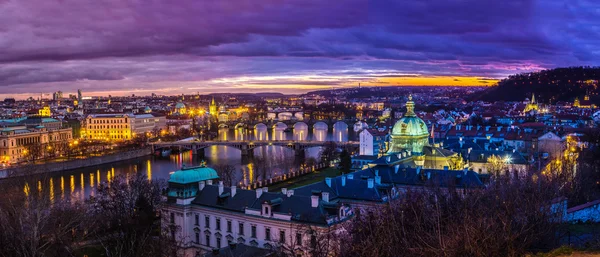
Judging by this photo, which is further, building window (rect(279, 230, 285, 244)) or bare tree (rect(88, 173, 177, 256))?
bare tree (rect(88, 173, 177, 256))

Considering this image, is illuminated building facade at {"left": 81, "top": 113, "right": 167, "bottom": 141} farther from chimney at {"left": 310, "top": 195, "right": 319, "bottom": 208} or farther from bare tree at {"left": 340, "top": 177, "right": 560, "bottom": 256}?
bare tree at {"left": 340, "top": 177, "right": 560, "bottom": 256}

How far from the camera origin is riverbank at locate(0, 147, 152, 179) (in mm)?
44319

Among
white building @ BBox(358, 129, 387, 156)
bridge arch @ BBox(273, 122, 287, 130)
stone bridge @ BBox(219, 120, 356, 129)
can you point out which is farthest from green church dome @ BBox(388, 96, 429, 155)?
stone bridge @ BBox(219, 120, 356, 129)

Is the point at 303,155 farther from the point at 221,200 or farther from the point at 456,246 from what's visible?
the point at 456,246

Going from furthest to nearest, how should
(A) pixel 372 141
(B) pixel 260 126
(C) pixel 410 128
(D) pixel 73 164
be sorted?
1. (B) pixel 260 126
2. (A) pixel 372 141
3. (D) pixel 73 164
4. (C) pixel 410 128

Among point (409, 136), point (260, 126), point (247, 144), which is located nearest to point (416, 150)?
point (409, 136)

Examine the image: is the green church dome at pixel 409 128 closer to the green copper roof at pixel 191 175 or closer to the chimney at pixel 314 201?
the green copper roof at pixel 191 175

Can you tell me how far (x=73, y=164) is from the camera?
171 feet

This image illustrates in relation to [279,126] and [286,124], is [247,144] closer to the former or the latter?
[279,126]

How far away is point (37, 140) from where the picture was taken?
217 feet

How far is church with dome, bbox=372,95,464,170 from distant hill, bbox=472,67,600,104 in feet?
308

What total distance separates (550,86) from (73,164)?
120 m

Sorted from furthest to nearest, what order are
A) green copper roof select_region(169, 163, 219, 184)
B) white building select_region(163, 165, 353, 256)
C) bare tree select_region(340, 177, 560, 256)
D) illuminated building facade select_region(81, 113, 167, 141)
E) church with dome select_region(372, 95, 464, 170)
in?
1. illuminated building facade select_region(81, 113, 167, 141)
2. church with dome select_region(372, 95, 464, 170)
3. green copper roof select_region(169, 163, 219, 184)
4. white building select_region(163, 165, 353, 256)
5. bare tree select_region(340, 177, 560, 256)

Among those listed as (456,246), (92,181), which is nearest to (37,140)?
(92,181)
